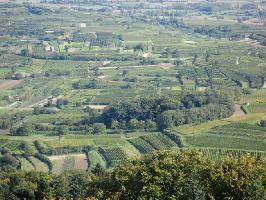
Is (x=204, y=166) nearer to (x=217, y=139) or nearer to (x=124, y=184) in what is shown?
(x=124, y=184)

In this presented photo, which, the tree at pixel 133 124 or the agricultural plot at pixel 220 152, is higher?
the agricultural plot at pixel 220 152

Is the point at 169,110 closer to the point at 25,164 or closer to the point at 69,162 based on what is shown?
the point at 69,162

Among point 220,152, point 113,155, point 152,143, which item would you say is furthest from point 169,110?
point 220,152

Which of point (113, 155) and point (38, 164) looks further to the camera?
point (113, 155)

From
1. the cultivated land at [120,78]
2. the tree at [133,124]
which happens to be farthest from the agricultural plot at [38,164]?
the tree at [133,124]

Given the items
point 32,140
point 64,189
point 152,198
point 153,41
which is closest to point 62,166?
point 32,140

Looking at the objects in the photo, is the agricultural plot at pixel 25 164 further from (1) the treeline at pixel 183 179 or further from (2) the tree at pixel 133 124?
(1) the treeline at pixel 183 179

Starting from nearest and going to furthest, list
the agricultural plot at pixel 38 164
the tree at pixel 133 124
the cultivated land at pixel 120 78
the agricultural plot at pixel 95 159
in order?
the agricultural plot at pixel 38 164 < the agricultural plot at pixel 95 159 < the cultivated land at pixel 120 78 < the tree at pixel 133 124
